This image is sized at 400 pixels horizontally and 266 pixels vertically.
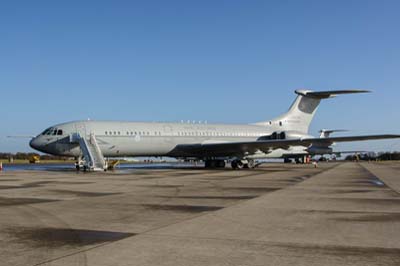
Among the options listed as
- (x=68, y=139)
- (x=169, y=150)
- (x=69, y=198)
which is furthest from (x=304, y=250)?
(x=169, y=150)

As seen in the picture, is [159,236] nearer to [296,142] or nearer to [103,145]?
[103,145]

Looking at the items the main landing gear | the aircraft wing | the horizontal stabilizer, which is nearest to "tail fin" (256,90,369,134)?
the horizontal stabilizer

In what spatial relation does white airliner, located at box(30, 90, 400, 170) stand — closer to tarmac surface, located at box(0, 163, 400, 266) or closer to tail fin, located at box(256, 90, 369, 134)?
tail fin, located at box(256, 90, 369, 134)

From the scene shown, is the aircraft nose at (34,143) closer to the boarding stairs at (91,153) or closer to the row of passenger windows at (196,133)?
the boarding stairs at (91,153)

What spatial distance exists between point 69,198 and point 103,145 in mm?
20117

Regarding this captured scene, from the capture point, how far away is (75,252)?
20.2 ft

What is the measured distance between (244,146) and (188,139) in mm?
4883

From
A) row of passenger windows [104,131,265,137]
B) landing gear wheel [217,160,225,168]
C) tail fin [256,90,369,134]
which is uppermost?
tail fin [256,90,369,134]

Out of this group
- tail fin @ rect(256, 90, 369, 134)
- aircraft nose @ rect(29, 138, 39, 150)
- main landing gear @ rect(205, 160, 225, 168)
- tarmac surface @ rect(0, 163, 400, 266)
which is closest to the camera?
tarmac surface @ rect(0, 163, 400, 266)

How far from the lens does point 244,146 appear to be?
36438 mm

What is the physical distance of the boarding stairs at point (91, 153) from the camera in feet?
102

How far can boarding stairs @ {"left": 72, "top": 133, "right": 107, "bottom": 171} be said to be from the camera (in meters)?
31.0

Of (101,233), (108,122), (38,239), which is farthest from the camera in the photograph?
(108,122)

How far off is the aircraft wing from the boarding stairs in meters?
7.27
